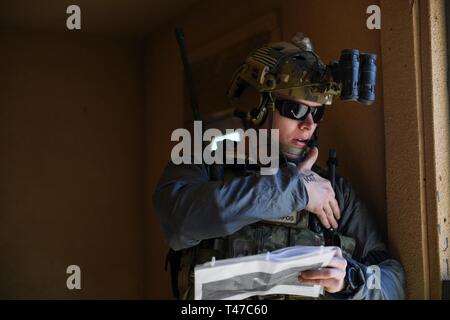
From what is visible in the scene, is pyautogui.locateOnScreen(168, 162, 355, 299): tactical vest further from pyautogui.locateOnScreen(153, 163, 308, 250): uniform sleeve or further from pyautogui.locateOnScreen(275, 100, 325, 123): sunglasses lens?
pyautogui.locateOnScreen(275, 100, 325, 123): sunglasses lens

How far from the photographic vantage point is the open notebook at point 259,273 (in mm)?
1301

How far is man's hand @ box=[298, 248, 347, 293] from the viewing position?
4.43ft

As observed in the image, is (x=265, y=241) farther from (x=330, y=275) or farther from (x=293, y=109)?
(x=293, y=109)

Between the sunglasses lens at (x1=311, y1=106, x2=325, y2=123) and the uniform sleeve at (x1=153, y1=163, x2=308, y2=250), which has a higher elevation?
the sunglasses lens at (x1=311, y1=106, x2=325, y2=123)

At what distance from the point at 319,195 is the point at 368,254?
0.83 ft

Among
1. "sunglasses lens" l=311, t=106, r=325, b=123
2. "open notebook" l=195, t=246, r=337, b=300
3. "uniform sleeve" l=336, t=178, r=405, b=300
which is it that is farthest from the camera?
"sunglasses lens" l=311, t=106, r=325, b=123

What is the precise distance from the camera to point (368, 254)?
63.1 inches

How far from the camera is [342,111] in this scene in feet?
6.14

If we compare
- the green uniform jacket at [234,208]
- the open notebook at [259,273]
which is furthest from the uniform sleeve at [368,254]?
the open notebook at [259,273]

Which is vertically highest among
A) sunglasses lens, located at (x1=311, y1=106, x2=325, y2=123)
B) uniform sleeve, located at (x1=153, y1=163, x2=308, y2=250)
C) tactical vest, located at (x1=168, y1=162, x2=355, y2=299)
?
sunglasses lens, located at (x1=311, y1=106, x2=325, y2=123)

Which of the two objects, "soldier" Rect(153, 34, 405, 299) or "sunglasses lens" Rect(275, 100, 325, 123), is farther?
"sunglasses lens" Rect(275, 100, 325, 123)

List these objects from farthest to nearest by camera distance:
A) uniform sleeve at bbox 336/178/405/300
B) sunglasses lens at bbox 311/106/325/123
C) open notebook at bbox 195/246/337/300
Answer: sunglasses lens at bbox 311/106/325/123 → uniform sleeve at bbox 336/178/405/300 → open notebook at bbox 195/246/337/300

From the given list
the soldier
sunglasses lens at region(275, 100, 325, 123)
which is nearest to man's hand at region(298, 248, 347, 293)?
the soldier
